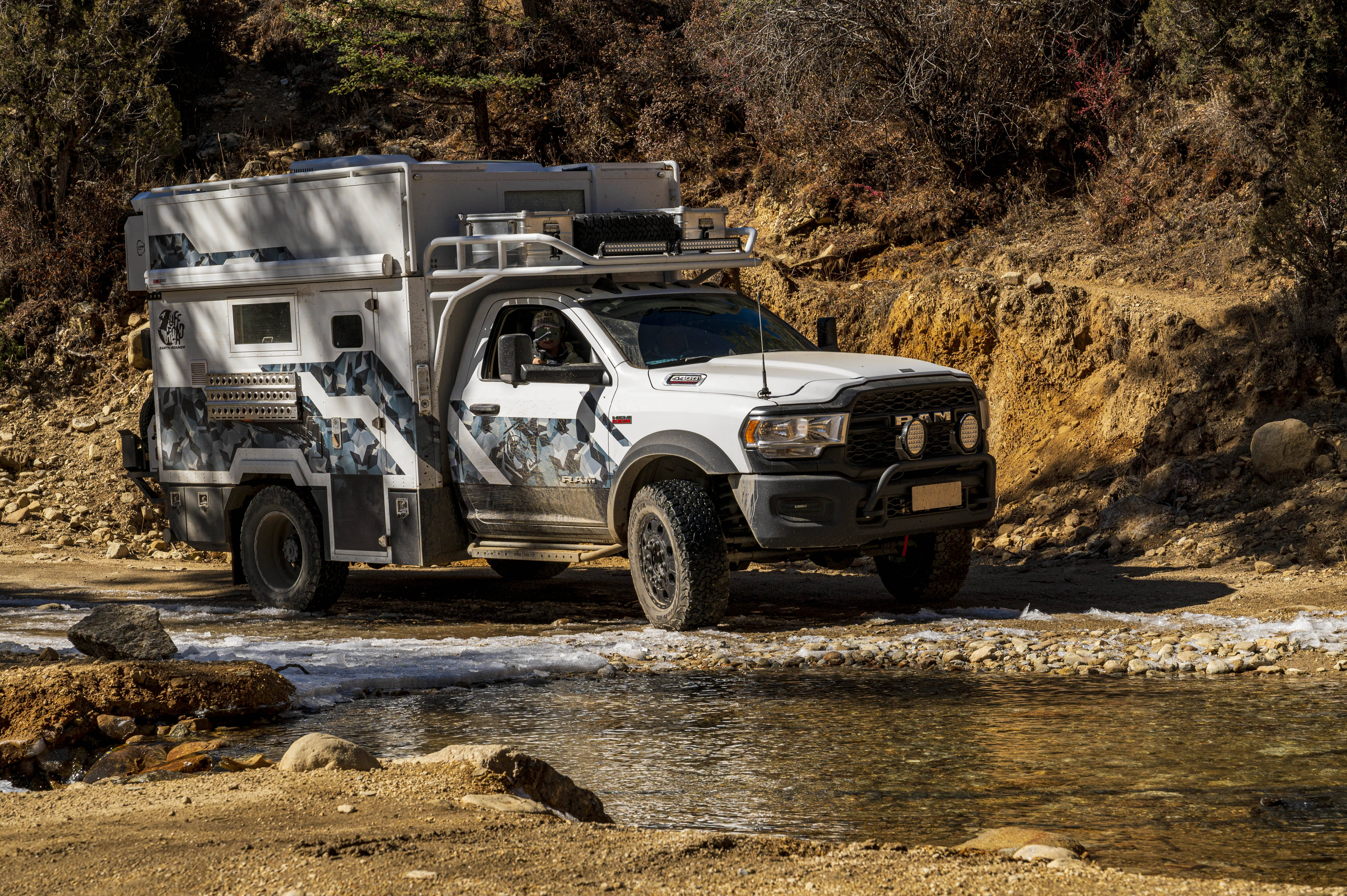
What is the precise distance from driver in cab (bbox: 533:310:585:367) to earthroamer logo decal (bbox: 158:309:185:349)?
11.4 ft

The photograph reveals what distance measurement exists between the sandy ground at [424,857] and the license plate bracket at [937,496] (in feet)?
14.9

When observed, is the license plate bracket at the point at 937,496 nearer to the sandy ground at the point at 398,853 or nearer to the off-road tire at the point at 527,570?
the off-road tire at the point at 527,570

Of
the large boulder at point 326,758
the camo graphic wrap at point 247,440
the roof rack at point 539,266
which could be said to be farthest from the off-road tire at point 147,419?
the large boulder at point 326,758

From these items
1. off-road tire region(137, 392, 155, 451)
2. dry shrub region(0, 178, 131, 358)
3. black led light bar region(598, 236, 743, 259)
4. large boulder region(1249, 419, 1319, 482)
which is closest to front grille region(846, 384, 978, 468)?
black led light bar region(598, 236, 743, 259)

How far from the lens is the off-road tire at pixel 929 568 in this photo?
10.1 metres

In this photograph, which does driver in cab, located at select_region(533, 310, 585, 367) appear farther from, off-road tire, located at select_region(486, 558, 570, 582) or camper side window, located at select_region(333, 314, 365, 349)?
off-road tire, located at select_region(486, 558, 570, 582)

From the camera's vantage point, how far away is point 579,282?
34.6 feet

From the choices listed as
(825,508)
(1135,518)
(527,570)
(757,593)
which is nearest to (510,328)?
(825,508)

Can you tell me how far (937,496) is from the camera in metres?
9.45

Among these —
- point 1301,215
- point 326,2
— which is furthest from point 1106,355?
point 326,2

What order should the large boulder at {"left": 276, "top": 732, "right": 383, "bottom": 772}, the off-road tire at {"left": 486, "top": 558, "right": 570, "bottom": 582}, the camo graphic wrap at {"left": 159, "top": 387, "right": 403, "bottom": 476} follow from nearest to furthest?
the large boulder at {"left": 276, "top": 732, "right": 383, "bottom": 772}, the camo graphic wrap at {"left": 159, "top": 387, "right": 403, "bottom": 476}, the off-road tire at {"left": 486, "top": 558, "right": 570, "bottom": 582}

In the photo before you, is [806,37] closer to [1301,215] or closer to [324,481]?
[1301,215]

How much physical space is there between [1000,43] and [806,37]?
2286mm

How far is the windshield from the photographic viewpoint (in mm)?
9883
